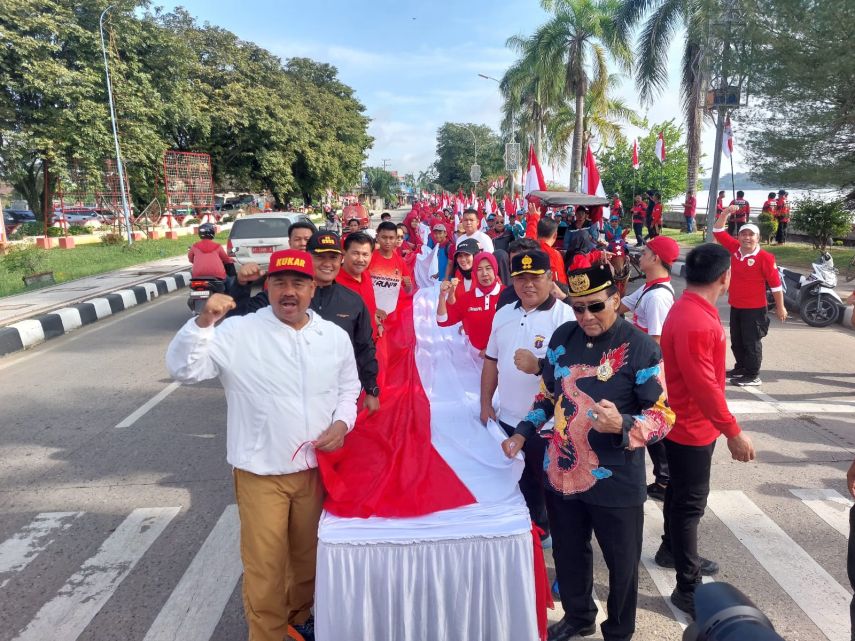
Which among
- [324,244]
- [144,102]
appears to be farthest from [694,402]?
[144,102]

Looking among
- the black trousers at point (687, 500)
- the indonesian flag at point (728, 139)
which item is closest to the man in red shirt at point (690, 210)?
the indonesian flag at point (728, 139)

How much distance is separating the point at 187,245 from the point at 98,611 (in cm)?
2386

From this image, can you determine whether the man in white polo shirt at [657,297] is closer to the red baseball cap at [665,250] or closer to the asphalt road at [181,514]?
the red baseball cap at [665,250]

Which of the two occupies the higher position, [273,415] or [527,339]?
[527,339]

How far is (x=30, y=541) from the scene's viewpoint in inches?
151

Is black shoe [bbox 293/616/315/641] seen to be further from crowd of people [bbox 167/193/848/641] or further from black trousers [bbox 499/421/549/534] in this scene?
black trousers [bbox 499/421/549/534]

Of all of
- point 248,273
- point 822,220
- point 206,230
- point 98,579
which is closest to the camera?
point 98,579

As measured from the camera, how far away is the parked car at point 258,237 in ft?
41.8

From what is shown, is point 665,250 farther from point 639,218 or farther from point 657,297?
point 639,218

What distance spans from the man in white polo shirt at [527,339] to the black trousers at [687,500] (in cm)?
68

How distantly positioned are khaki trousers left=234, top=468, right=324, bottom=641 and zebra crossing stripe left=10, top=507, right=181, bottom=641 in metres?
1.17

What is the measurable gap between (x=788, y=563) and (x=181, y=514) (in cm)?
388

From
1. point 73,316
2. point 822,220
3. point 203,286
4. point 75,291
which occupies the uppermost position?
point 822,220

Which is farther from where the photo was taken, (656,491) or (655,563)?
(656,491)
